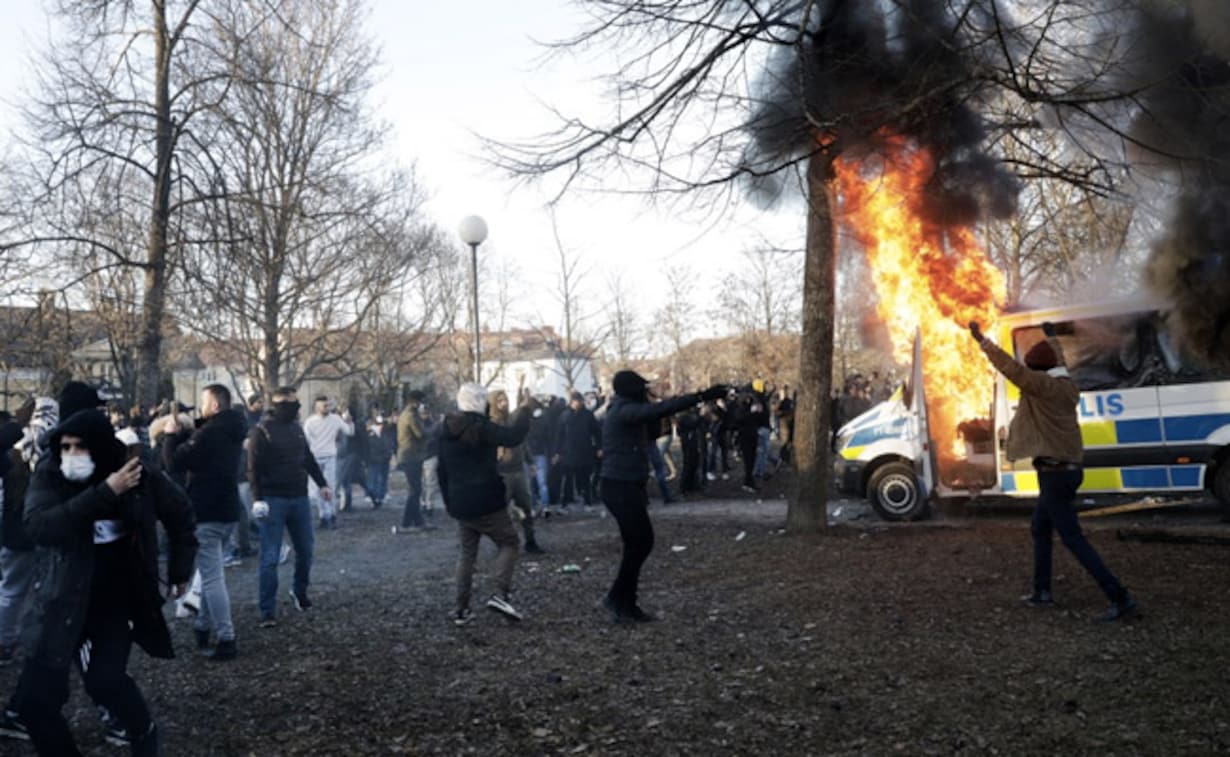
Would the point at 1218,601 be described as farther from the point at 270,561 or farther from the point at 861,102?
the point at 270,561

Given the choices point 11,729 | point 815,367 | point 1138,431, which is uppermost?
point 815,367

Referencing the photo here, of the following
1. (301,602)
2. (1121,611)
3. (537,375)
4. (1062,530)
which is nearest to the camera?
(1121,611)

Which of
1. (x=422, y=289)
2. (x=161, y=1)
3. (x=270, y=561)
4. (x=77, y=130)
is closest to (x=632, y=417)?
(x=270, y=561)

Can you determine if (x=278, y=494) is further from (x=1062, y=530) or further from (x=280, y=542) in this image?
(x=1062, y=530)

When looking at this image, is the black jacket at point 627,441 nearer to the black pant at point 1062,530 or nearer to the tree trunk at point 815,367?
the black pant at point 1062,530

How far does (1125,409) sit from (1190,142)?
3.00 meters

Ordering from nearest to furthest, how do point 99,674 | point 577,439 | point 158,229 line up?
point 99,674
point 158,229
point 577,439

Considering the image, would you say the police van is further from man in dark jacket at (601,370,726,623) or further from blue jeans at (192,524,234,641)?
blue jeans at (192,524,234,641)

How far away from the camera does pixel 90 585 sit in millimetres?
4156

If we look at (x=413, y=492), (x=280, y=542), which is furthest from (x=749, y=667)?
(x=413, y=492)

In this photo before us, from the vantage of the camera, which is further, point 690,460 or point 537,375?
point 537,375

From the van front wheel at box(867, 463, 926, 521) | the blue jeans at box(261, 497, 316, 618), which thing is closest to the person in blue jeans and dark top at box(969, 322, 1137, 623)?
the van front wheel at box(867, 463, 926, 521)

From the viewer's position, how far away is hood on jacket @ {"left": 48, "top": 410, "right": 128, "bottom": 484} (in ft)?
13.9

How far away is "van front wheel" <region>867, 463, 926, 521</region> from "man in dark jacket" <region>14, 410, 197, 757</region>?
923cm
